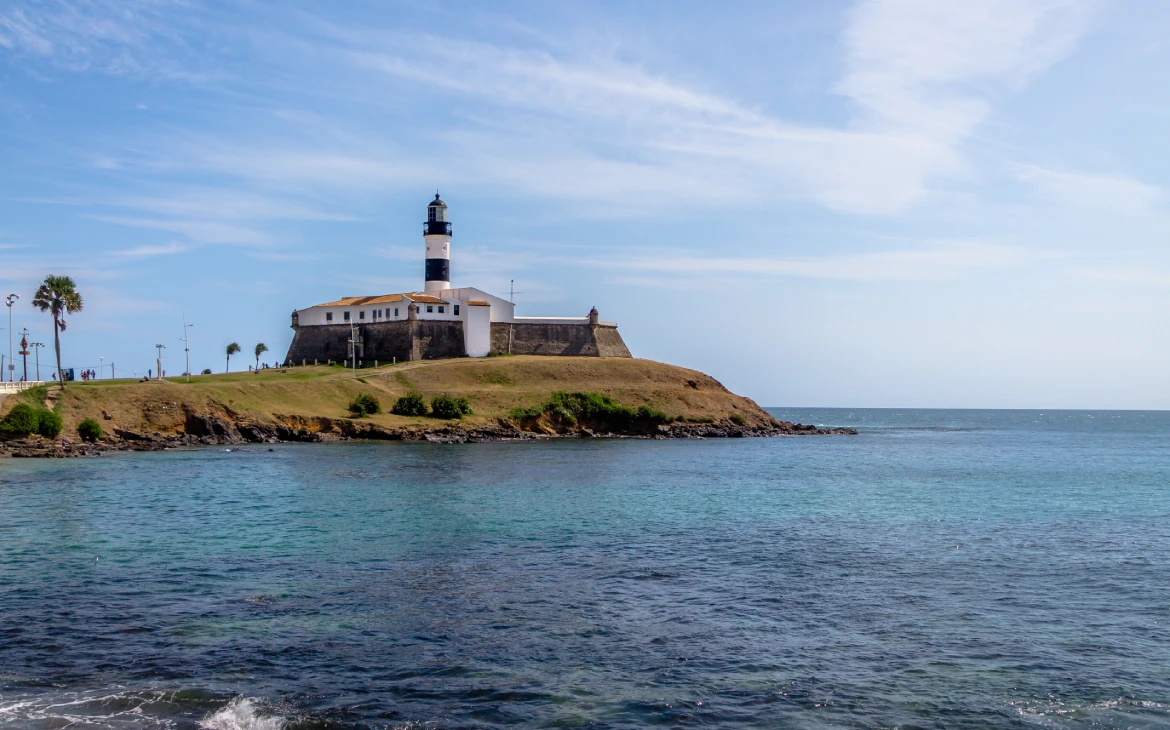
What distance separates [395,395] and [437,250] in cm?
2637

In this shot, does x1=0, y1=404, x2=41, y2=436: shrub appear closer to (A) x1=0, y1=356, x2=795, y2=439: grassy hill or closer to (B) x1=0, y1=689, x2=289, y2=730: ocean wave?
(A) x1=0, y1=356, x2=795, y2=439: grassy hill

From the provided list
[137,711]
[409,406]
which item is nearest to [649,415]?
[409,406]

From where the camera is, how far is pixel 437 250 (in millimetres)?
98062

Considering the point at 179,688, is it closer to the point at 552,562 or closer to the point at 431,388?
the point at 552,562

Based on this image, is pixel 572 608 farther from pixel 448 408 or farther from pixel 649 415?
pixel 649 415

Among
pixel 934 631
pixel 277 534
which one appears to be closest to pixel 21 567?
pixel 277 534

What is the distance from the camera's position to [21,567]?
2120 cm

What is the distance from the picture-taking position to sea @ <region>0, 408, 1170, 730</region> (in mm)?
12742

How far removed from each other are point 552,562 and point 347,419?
48.3 m

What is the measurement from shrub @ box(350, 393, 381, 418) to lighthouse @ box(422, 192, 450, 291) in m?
27.7

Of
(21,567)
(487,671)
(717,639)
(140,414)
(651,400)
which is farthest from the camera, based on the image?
(651,400)

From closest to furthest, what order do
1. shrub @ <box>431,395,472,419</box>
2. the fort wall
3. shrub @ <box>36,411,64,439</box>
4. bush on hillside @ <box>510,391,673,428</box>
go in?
shrub @ <box>36,411,64,439</box> → shrub @ <box>431,395,472,419</box> → bush on hillside @ <box>510,391,673,428</box> → the fort wall

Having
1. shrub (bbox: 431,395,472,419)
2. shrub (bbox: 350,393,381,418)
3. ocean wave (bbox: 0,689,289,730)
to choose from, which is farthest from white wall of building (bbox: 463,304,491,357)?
ocean wave (bbox: 0,689,289,730)

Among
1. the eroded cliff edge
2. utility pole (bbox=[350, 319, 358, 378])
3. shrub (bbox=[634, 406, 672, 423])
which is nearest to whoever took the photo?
the eroded cliff edge
